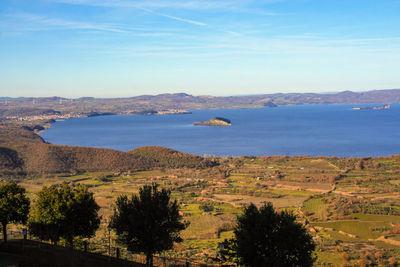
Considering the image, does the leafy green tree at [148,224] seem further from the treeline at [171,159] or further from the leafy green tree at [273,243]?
the treeline at [171,159]

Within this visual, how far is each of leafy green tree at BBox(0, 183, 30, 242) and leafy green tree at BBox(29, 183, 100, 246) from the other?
893 mm

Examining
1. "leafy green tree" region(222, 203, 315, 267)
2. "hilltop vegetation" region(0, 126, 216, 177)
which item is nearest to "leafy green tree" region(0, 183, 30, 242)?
"leafy green tree" region(222, 203, 315, 267)

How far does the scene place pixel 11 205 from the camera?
29578 millimetres

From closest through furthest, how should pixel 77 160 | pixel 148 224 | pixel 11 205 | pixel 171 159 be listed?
pixel 148 224
pixel 11 205
pixel 77 160
pixel 171 159

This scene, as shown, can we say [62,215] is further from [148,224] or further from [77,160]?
[77,160]

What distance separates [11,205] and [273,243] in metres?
20.2

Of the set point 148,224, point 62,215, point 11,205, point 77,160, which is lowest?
point 77,160

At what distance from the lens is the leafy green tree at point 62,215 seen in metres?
29.8

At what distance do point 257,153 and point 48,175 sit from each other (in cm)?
7209

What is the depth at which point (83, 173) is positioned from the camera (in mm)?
98125

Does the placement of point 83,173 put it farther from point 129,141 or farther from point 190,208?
point 129,141

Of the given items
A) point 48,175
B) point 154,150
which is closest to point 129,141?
point 154,150

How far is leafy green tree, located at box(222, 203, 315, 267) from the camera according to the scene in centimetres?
2195

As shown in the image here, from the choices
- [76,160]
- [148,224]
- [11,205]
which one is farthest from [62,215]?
[76,160]
